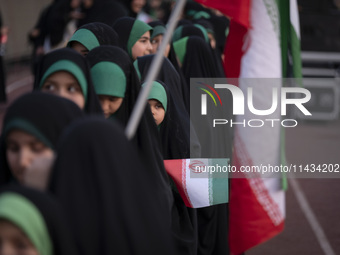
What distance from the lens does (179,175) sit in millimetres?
4102

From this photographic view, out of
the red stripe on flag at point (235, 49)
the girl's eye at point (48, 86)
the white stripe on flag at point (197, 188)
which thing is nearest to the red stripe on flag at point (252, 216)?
the white stripe on flag at point (197, 188)

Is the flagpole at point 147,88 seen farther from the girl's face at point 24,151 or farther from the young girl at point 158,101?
the young girl at point 158,101

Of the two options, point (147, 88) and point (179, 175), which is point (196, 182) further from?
point (147, 88)

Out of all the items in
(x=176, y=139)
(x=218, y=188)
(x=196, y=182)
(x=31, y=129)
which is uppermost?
(x=31, y=129)

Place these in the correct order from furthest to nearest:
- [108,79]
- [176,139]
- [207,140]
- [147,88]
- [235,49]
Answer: [207,140] → [176,139] → [235,49] → [108,79] → [147,88]

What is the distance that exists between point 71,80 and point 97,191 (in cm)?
93

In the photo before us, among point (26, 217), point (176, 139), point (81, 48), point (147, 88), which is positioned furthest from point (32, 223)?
point (176, 139)

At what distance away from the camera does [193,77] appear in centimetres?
645

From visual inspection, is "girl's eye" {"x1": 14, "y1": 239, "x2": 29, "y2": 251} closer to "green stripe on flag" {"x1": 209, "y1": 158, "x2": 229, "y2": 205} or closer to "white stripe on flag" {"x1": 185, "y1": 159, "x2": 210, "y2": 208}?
"white stripe on flag" {"x1": 185, "y1": 159, "x2": 210, "y2": 208}

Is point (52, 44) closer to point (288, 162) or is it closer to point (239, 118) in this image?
point (288, 162)

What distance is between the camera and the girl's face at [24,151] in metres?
2.44

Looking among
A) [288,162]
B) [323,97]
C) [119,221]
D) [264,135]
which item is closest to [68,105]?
[119,221]

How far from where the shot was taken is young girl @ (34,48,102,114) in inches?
119

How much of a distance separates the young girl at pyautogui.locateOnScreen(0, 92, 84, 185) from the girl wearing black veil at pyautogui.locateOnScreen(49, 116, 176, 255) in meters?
0.20
